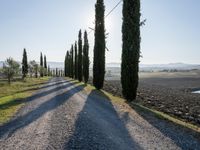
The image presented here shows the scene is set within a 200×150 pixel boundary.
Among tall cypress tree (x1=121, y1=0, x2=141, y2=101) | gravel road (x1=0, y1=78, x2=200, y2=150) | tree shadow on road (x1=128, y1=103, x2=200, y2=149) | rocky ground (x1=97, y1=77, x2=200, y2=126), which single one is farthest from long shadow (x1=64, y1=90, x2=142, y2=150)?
tall cypress tree (x1=121, y1=0, x2=141, y2=101)

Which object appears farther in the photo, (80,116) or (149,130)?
(80,116)

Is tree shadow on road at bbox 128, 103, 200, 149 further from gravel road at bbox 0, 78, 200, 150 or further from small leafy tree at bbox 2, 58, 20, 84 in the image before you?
small leafy tree at bbox 2, 58, 20, 84

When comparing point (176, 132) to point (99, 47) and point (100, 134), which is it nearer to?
point (100, 134)

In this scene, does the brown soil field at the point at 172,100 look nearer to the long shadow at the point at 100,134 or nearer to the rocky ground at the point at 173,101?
the rocky ground at the point at 173,101

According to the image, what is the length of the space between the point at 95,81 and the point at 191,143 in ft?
86.9

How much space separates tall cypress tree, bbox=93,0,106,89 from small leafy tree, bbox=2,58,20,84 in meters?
32.2

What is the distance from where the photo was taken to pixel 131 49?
74.8 ft

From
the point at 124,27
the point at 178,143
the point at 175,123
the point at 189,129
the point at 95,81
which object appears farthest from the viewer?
the point at 95,81

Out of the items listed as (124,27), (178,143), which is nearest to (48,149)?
(178,143)

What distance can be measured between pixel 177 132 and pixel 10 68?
59.1 meters

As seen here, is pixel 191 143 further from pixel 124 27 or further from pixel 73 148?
pixel 124 27

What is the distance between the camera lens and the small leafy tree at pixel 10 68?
65031 millimetres

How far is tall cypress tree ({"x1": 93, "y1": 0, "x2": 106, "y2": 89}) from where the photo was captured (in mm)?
36062

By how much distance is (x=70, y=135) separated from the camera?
10328mm
